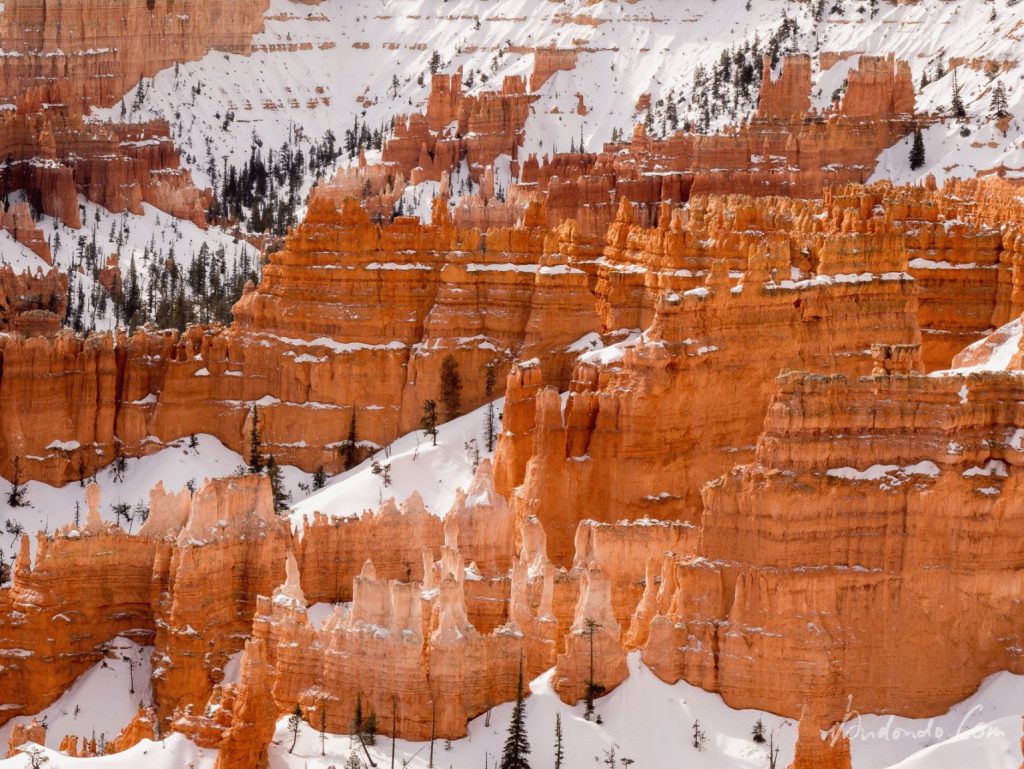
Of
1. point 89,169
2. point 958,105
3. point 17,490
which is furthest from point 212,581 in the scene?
point 89,169

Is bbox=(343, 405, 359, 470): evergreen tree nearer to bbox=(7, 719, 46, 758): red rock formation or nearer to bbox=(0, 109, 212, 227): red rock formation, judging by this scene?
bbox=(7, 719, 46, 758): red rock formation

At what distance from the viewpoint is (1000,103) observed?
364 feet

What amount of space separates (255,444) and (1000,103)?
4783cm

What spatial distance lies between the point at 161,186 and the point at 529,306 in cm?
5153

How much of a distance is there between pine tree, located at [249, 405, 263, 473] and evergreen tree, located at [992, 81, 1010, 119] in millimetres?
45658

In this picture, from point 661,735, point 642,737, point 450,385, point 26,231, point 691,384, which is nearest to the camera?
point 661,735

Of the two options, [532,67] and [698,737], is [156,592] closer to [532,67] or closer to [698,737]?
[698,737]

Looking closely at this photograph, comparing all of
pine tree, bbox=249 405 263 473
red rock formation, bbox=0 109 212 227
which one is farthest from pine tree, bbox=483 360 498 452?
red rock formation, bbox=0 109 212 227

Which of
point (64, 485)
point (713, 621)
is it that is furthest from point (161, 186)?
point (713, 621)

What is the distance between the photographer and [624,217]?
76.2m

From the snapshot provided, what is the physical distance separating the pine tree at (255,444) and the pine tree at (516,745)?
95.1 feet

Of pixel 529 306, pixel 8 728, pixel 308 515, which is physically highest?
pixel 529 306

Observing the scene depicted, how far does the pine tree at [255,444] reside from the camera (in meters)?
75.6

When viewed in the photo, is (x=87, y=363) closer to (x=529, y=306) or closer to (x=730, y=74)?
(x=529, y=306)
